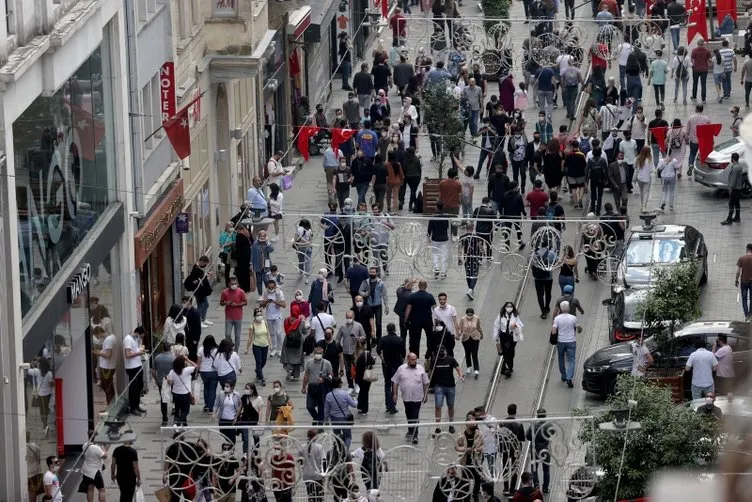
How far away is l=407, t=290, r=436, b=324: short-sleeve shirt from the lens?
81.1 feet

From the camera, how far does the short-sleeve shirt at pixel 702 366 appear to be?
71.2 feet

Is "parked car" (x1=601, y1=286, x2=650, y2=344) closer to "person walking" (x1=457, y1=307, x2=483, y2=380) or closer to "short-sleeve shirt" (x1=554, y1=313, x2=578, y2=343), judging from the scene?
"short-sleeve shirt" (x1=554, y1=313, x2=578, y2=343)

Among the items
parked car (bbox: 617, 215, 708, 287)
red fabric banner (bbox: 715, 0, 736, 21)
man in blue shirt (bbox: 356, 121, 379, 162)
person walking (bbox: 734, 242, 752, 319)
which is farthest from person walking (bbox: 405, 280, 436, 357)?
red fabric banner (bbox: 715, 0, 736, 21)

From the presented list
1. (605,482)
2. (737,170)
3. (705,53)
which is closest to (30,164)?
(605,482)

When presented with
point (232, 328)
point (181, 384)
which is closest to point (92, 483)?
point (181, 384)

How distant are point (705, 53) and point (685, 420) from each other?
24339mm

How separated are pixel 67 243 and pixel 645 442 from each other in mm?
8409

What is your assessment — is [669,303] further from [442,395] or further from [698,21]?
[698,21]

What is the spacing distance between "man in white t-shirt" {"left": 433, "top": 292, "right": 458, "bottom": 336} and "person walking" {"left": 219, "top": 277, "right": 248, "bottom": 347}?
3.04 m

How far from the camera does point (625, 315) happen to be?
24.8 meters

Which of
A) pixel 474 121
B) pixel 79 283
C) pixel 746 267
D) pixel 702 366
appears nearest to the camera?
pixel 702 366

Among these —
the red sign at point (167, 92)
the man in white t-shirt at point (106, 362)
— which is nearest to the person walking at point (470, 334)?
the man in white t-shirt at point (106, 362)

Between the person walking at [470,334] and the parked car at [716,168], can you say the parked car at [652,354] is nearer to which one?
the person walking at [470,334]

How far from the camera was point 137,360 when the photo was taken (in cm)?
2386
